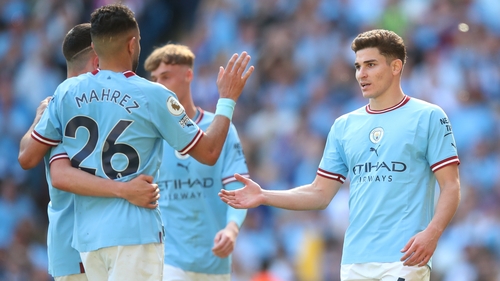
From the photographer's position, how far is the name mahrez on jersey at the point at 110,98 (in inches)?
210

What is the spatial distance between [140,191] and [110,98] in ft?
2.08

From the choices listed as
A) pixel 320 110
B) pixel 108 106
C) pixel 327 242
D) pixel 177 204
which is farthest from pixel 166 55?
pixel 320 110

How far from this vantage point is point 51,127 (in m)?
5.54

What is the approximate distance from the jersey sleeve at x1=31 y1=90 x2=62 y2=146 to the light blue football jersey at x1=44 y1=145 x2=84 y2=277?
0.17 meters

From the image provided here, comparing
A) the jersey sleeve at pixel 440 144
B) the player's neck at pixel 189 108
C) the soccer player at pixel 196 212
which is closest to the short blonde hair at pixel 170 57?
the player's neck at pixel 189 108

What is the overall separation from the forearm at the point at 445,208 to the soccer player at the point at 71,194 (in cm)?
182

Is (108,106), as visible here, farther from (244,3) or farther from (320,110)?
(244,3)

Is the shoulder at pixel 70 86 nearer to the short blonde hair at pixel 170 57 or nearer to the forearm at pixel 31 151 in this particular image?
the forearm at pixel 31 151

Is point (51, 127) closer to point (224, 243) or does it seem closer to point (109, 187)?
point (109, 187)

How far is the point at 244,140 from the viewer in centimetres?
1393

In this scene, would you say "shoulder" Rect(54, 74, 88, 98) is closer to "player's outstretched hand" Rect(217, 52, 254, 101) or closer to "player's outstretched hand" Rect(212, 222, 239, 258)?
"player's outstretched hand" Rect(217, 52, 254, 101)

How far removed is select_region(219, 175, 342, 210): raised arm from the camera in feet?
18.7

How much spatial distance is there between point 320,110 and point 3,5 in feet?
23.1

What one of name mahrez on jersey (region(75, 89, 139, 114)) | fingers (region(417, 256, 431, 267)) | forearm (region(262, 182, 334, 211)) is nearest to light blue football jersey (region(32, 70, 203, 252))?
name mahrez on jersey (region(75, 89, 139, 114))
